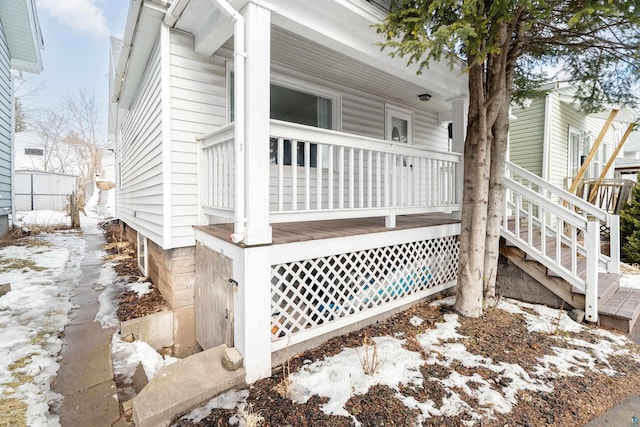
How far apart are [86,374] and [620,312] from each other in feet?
18.0

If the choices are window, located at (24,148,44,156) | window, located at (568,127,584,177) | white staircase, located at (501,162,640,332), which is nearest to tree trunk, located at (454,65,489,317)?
white staircase, located at (501,162,640,332)

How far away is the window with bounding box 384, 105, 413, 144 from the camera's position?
650cm

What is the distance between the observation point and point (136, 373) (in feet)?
9.25

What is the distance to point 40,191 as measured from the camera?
15.5 meters

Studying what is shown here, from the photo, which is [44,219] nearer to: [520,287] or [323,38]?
[323,38]

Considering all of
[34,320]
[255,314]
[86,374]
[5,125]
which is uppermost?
[5,125]

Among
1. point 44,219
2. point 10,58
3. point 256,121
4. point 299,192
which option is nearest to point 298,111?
point 299,192

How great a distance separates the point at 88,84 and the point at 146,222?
26.1 m

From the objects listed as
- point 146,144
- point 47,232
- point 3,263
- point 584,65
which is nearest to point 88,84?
point 47,232

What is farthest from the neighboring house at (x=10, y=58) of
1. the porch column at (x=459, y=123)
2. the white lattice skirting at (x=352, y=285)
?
the porch column at (x=459, y=123)

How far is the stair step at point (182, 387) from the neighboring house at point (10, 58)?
9121 mm

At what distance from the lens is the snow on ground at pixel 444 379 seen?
7.13 ft

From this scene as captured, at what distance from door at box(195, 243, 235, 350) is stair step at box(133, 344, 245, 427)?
346mm

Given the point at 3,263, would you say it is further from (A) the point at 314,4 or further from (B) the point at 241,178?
(A) the point at 314,4
